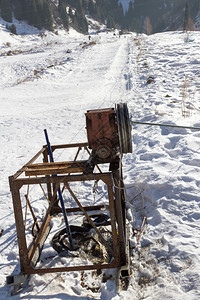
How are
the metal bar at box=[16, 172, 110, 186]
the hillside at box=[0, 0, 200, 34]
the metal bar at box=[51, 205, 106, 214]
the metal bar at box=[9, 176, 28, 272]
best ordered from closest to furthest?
1. the metal bar at box=[16, 172, 110, 186]
2. the metal bar at box=[9, 176, 28, 272]
3. the metal bar at box=[51, 205, 106, 214]
4. the hillside at box=[0, 0, 200, 34]

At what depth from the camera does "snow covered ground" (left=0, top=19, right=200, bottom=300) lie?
2.88 metres

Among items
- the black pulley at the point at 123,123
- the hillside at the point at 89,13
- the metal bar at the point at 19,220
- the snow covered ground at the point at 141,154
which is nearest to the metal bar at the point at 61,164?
the metal bar at the point at 19,220

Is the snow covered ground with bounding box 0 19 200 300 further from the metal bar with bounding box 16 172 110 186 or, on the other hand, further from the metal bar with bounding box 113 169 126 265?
the metal bar with bounding box 16 172 110 186

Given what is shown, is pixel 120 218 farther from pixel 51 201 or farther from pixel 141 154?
pixel 141 154

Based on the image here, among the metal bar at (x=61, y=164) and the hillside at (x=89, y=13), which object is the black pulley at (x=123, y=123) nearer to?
the metal bar at (x=61, y=164)

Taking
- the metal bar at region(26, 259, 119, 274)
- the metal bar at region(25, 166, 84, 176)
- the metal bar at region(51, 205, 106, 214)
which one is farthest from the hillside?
the metal bar at region(26, 259, 119, 274)

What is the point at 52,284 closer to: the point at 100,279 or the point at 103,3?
the point at 100,279

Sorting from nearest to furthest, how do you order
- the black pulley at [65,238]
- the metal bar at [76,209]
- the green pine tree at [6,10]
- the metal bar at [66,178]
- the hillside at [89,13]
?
the metal bar at [66,178]
the black pulley at [65,238]
the metal bar at [76,209]
the green pine tree at [6,10]
the hillside at [89,13]

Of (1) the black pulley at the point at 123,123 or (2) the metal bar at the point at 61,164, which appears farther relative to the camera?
(2) the metal bar at the point at 61,164

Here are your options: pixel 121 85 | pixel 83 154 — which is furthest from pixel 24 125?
pixel 121 85

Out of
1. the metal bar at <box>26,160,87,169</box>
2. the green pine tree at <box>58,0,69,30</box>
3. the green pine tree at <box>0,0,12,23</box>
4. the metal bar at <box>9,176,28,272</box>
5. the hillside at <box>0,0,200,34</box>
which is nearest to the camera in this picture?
the metal bar at <box>9,176,28,272</box>

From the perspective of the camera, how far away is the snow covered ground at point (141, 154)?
9.43ft

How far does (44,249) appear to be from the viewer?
363 cm

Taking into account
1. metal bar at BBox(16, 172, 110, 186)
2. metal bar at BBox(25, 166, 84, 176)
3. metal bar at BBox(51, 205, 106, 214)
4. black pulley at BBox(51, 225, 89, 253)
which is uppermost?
metal bar at BBox(25, 166, 84, 176)
